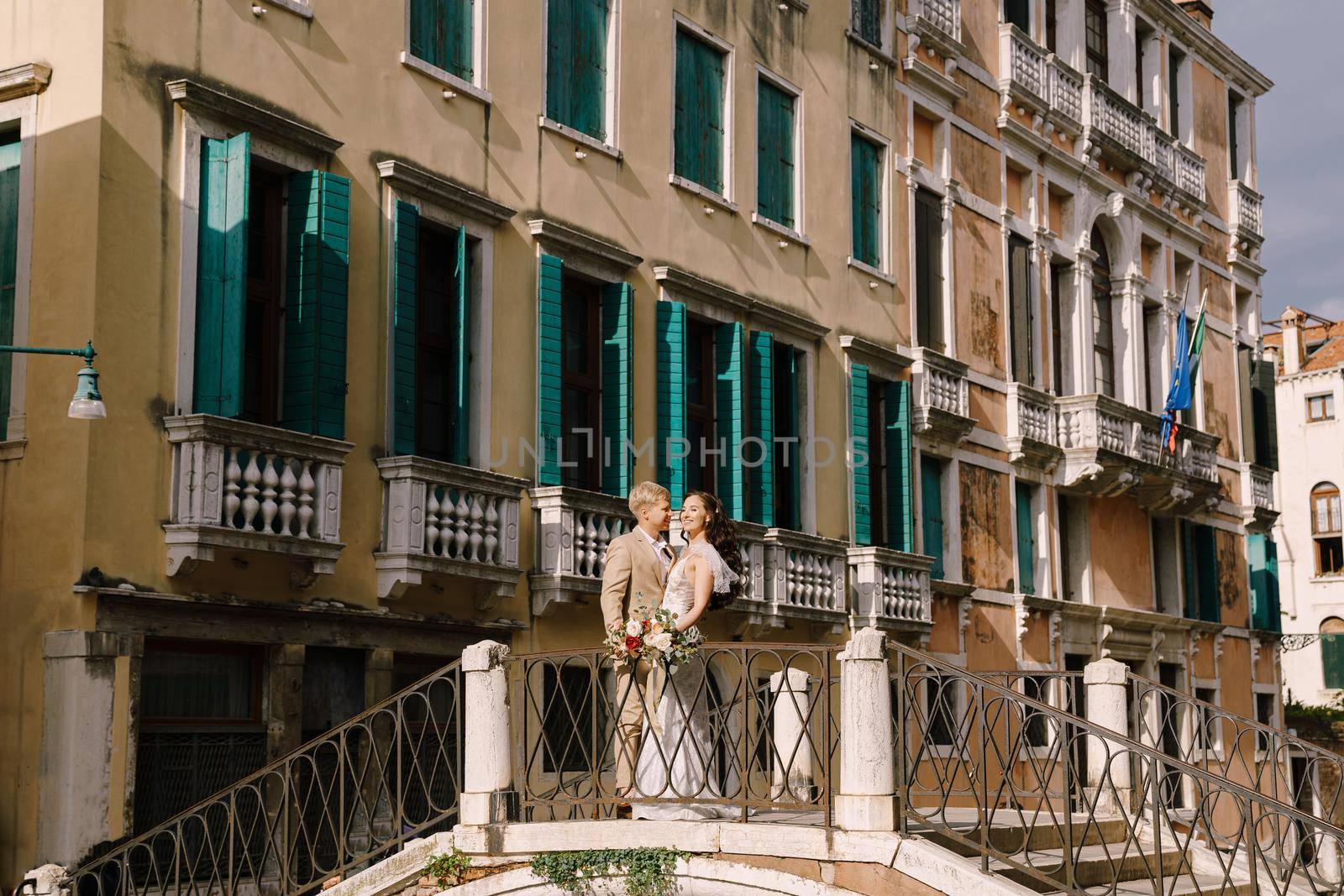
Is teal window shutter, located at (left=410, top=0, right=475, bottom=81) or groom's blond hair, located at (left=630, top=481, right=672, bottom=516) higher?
teal window shutter, located at (left=410, top=0, right=475, bottom=81)

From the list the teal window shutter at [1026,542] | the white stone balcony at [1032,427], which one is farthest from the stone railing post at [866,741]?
the teal window shutter at [1026,542]

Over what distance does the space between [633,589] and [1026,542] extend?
12.3 meters

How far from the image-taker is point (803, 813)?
11.7 meters

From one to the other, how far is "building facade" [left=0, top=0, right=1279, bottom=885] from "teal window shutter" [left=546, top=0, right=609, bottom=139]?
39 millimetres

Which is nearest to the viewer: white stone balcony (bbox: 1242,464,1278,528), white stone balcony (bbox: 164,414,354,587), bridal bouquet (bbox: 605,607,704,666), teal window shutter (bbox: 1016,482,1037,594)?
bridal bouquet (bbox: 605,607,704,666)

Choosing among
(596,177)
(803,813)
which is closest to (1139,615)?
(596,177)

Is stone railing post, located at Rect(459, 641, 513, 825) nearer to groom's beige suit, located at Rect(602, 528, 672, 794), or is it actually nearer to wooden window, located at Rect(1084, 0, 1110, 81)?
groom's beige suit, located at Rect(602, 528, 672, 794)

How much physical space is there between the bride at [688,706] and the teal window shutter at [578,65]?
5712 millimetres

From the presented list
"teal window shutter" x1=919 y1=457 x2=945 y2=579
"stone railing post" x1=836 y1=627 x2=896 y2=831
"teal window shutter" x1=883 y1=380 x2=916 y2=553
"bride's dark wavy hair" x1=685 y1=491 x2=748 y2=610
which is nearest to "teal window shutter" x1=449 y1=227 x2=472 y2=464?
"bride's dark wavy hair" x1=685 y1=491 x2=748 y2=610

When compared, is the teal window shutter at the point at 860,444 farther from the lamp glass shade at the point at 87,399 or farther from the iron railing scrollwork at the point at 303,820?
the lamp glass shade at the point at 87,399

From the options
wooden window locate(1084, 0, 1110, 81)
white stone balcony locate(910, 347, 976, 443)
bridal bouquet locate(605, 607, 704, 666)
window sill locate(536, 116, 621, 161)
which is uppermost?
wooden window locate(1084, 0, 1110, 81)

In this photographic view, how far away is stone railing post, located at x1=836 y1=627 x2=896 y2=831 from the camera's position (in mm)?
9836

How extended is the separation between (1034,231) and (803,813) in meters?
12.6

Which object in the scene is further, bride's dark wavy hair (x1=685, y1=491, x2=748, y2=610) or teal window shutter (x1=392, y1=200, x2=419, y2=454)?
teal window shutter (x1=392, y1=200, x2=419, y2=454)
